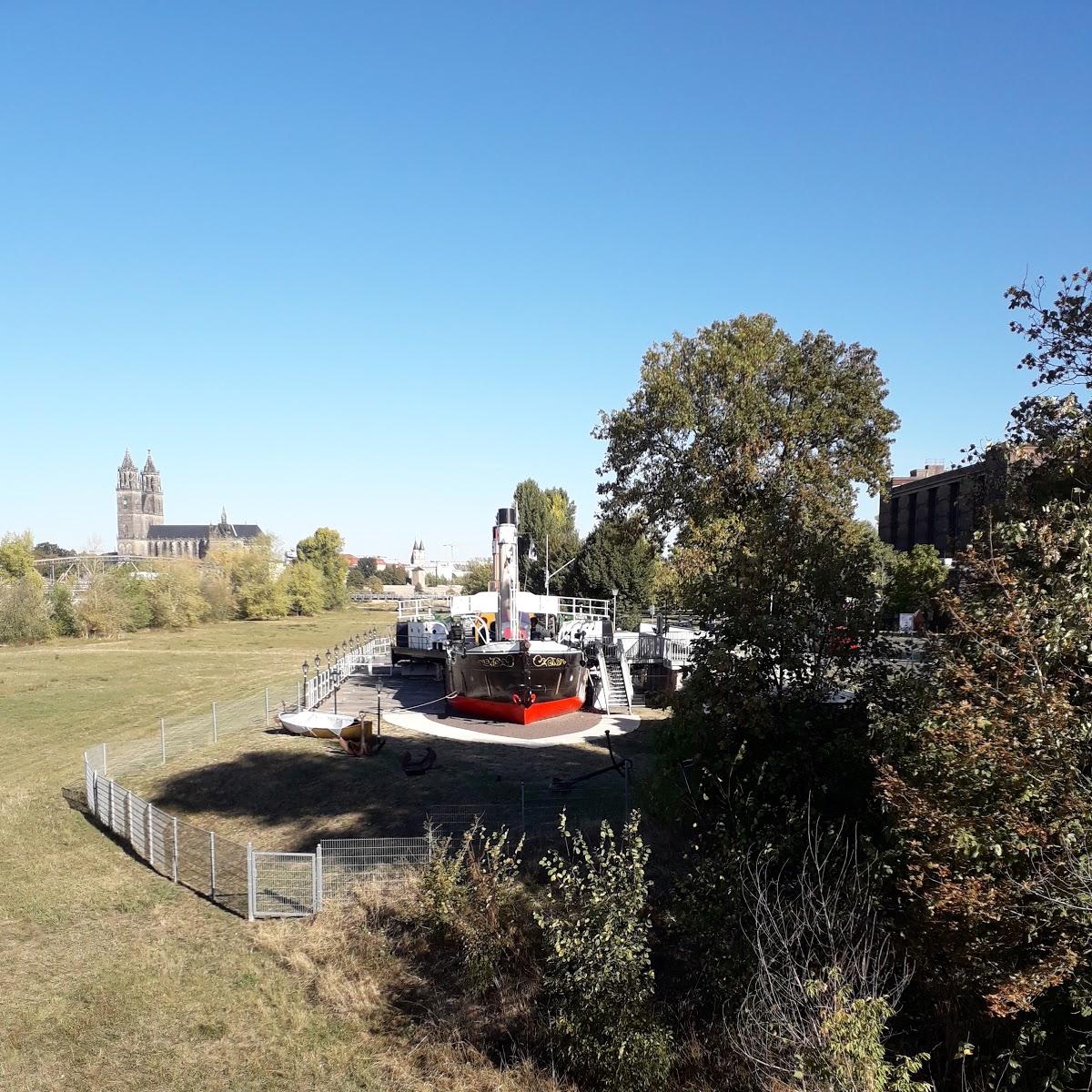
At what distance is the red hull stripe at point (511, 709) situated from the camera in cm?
2647

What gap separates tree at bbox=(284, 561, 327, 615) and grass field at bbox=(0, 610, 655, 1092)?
7278 centimetres

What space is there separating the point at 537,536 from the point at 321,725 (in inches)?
1909

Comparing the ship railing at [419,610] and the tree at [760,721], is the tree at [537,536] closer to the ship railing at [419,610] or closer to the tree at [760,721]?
the ship railing at [419,610]

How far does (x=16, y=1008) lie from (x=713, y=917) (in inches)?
360

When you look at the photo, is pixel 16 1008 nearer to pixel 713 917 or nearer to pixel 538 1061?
pixel 538 1061

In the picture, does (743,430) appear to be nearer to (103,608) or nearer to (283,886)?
(283,886)

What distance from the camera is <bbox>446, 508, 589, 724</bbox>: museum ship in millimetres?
26469

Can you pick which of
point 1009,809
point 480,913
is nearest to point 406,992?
point 480,913

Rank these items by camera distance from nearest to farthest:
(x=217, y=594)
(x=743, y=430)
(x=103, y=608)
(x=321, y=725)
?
1. (x=321, y=725)
2. (x=743, y=430)
3. (x=103, y=608)
4. (x=217, y=594)

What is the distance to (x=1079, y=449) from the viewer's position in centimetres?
1024

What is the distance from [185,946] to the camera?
12.8 meters

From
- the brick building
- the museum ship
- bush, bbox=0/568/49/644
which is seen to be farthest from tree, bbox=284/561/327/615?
the museum ship

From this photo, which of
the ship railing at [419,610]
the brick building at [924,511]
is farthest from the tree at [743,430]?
the brick building at [924,511]

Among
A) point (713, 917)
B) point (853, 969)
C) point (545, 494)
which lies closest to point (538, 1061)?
point (713, 917)
